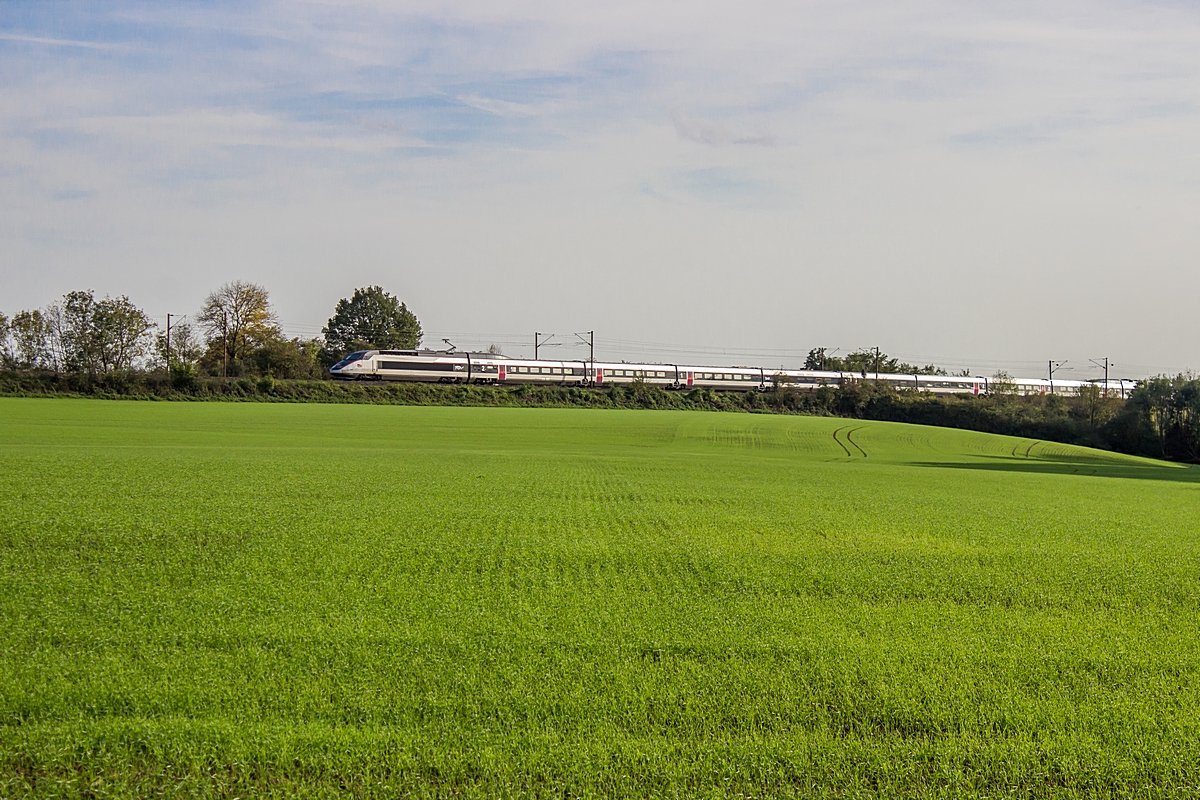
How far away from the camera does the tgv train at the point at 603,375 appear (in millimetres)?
78750

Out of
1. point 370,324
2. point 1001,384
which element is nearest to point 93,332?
point 370,324

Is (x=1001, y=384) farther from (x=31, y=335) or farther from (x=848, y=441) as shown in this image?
(x=31, y=335)

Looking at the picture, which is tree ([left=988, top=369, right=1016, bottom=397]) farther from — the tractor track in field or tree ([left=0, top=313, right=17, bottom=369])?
tree ([left=0, top=313, right=17, bottom=369])

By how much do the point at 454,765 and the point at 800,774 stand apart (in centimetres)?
208

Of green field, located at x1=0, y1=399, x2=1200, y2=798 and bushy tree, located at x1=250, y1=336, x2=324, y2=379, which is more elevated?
bushy tree, located at x1=250, y1=336, x2=324, y2=379

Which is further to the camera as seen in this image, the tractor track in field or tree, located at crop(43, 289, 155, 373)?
tree, located at crop(43, 289, 155, 373)

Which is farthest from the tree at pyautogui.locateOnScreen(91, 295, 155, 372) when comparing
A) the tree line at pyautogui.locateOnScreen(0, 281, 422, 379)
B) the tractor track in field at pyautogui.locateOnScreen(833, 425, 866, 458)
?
the tractor track in field at pyautogui.locateOnScreen(833, 425, 866, 458)

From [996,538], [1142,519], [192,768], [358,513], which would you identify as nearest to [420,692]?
[192,768]

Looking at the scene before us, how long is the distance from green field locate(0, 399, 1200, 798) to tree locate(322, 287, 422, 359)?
4080 inches

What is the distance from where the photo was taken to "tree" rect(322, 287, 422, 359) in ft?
392

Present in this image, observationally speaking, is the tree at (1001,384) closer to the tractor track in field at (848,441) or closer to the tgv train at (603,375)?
the tgv train at (603,375)

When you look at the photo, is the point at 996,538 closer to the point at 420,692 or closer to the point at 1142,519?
the point at 1142,519

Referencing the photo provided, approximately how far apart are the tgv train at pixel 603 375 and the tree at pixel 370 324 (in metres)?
39.3

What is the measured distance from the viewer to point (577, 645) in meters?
7.80
